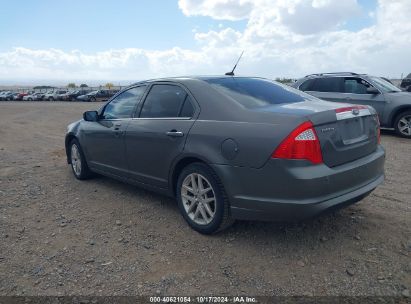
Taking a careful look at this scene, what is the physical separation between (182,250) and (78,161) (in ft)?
10.4

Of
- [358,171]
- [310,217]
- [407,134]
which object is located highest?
[358,171]

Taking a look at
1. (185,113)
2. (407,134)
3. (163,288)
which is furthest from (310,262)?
(407,134)

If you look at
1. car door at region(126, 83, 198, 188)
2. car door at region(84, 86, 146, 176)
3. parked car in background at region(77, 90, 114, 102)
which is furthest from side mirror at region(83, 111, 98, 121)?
parked car in background at region(77, 90, 114, 102)

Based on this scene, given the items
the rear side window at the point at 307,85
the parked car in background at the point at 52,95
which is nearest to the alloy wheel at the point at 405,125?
the rear side window at the point at 307,85

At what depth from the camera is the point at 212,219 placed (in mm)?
3740

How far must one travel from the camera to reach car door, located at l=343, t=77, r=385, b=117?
9.93 m

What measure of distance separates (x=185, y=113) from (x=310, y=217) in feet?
5.49

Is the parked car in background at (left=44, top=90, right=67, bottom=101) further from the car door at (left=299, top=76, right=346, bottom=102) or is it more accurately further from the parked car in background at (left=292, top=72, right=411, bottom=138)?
the parked car in background at (left=292, top=72, right=411, bottom=138)

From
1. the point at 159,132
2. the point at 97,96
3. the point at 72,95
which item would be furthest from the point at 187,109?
the point at 72,95

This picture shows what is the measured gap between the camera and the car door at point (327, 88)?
34.6 feet

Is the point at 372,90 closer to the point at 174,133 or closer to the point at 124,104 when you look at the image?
the point at 124,104

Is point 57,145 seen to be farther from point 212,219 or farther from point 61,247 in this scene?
point 212,219

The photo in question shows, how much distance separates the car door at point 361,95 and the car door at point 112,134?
7.14 metres

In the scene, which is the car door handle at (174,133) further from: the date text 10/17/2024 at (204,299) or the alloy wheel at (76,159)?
the alloy wheel at (76,159)
